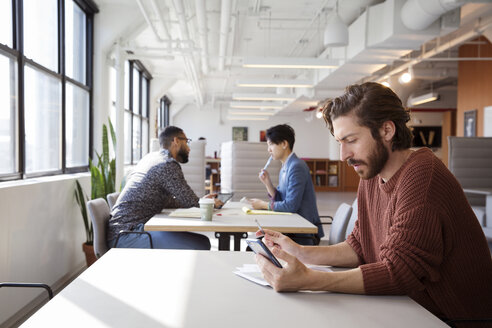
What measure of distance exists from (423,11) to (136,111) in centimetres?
658

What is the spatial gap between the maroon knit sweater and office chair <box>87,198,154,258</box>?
1.98 m

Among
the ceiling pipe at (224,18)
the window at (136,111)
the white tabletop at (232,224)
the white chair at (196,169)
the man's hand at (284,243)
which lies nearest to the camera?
the man's hand at (284,243)

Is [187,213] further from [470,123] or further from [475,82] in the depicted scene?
[475,82]

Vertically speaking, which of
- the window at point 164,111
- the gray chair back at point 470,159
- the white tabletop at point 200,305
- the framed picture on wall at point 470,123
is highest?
the window at point 164,111

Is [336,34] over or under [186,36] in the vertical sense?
under

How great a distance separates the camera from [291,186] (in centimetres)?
346

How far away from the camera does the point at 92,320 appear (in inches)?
43.6

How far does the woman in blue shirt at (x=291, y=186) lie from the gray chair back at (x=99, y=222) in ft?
3.73

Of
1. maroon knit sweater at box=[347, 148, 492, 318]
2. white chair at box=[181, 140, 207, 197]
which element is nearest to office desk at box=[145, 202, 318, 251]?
maroon knit sweater at box=[347, 148, 492, 318]

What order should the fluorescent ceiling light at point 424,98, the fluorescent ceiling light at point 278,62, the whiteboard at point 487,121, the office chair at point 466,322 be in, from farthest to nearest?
1. the fluorescent ceiling light at point 424,98
2. the whiteboard at point 487,121
3. the fluorescent ceiling light at point 278,62
4. the office chair at point 466,322

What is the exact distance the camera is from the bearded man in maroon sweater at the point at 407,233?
1262mm

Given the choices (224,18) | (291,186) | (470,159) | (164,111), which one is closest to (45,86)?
(291,186)

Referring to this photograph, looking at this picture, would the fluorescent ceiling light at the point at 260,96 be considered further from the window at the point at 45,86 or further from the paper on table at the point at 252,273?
the paper on table at the point at 252,273

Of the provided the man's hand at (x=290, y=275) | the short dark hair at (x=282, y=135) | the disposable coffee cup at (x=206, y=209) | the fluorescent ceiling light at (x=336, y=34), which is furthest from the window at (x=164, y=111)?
the man's hand at (x=290, y=275)
